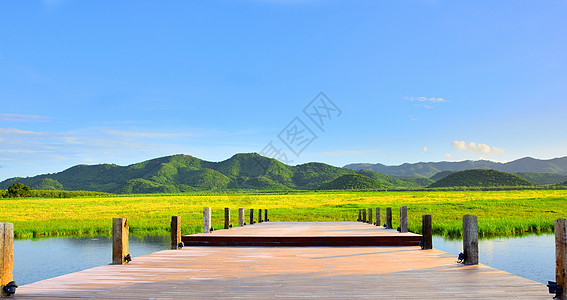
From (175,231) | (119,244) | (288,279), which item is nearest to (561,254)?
(288,279)

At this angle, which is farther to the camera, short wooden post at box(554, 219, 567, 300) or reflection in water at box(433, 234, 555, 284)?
reflection in water at box(433, 234, 555, 284)

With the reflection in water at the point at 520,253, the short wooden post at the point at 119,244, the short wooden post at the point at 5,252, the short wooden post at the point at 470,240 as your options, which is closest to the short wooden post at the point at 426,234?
the short wooden post at the point at 470,240

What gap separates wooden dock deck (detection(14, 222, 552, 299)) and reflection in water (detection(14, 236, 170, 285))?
23.6 feet

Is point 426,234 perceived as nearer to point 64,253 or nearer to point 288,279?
point 288,279

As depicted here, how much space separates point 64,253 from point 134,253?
10.2 ft

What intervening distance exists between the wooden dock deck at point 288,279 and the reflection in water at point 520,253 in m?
5.86

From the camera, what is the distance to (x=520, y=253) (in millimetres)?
16922

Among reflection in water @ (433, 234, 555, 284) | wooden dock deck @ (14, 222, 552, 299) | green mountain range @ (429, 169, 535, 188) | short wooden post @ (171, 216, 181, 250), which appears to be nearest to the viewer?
wooden dock deck @ (14, 222, 552, 299)

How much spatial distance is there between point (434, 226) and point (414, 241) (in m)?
14.4

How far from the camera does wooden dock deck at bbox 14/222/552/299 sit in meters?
5.72

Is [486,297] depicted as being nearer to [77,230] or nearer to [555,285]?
[555,285]

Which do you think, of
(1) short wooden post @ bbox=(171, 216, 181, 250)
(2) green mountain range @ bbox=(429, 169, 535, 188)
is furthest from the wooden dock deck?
(2) green mountain range @ bbox=(429, 169, 535, 188)

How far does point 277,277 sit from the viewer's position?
6.89 meters

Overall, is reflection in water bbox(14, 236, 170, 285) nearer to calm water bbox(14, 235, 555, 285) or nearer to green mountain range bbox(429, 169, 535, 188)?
calm water bbox(14, 235, 555, 285)
